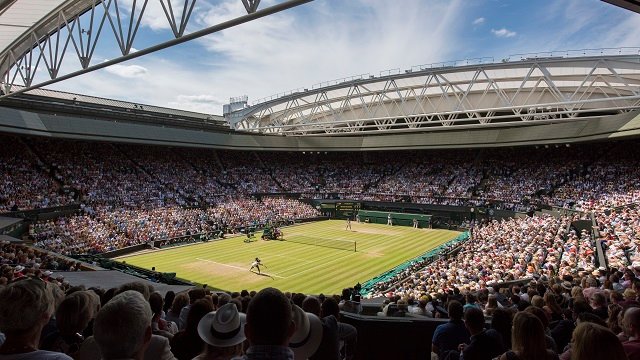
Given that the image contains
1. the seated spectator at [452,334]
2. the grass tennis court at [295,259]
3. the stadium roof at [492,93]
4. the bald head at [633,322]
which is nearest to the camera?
the bald head at [633,322]

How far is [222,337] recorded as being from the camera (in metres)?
3.06

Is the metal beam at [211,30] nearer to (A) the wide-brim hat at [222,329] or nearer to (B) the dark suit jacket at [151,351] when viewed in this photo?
(A) the wide-brim hat at [222,329]

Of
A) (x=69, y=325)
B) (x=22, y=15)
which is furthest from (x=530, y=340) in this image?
(x=22, y=15)

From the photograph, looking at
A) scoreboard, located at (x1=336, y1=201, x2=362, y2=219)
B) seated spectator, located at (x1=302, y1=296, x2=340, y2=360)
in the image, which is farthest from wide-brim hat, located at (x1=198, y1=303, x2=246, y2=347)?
scoreboard, located at (x1=336, y1=201, x2=362, y2=219)

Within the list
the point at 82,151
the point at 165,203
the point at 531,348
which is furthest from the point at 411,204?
the point at 531,348

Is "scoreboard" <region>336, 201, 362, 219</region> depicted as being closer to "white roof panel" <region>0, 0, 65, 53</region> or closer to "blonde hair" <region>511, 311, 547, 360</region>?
"white roof panel" <region>0, 0, 65, 53</region>

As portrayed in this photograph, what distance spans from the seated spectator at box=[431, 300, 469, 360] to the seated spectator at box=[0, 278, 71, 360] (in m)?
4.84

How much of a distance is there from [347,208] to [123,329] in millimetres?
47494

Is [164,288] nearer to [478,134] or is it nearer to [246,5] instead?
[246,5]

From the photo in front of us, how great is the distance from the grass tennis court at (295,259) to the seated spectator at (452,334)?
15.6 metres

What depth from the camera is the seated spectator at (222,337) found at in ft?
9.96

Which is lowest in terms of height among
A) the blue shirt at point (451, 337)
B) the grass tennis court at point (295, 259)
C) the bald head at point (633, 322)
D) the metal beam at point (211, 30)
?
the grass tennis court at point (295, 259)

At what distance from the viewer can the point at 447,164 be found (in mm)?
51031

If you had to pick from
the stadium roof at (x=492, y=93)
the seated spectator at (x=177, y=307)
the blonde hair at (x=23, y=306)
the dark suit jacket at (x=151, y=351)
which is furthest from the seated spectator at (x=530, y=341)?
the stadium roof at (x=492, y=93)
